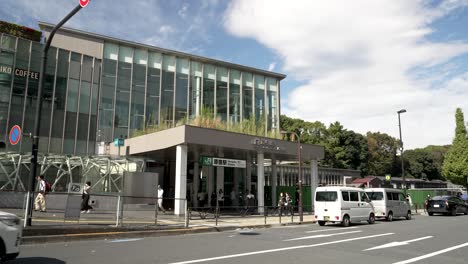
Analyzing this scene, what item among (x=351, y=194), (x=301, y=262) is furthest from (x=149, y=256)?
(x=351, y=194)

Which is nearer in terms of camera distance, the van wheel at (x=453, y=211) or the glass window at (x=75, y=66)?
the van wheel at (x=453, y=211)

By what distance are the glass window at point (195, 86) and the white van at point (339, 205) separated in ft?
71.7

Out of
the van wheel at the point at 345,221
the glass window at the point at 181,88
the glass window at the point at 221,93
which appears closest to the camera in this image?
the van wheel at the point at 345,221

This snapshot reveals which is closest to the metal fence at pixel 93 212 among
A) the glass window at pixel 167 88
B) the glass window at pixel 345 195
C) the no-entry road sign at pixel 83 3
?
the no-entry road sign at pixel 83 3

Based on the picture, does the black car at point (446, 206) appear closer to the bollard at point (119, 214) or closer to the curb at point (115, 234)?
the curb at point (115, 234)

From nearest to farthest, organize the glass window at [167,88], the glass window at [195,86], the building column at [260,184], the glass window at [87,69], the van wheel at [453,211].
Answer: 1. the building column at [260,184]
2. the van wheel at [453,211]
3. the glass window at [87,69]
4. the glass window at [167,88]
5. the glass window at [195,86]

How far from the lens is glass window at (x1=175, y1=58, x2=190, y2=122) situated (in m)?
39.6

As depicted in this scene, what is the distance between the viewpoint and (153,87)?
38500mm

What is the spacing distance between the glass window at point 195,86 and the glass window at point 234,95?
391 centimetres

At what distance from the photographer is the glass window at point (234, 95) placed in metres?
43.1

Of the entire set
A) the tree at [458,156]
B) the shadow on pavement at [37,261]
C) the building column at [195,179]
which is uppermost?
the tree at [458,156]

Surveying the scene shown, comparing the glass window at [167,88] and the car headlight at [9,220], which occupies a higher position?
the glass window at [167,88]

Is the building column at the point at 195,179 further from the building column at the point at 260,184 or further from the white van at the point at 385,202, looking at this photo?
the white van at the point at 385,202

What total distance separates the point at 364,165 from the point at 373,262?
6830 centimetres
